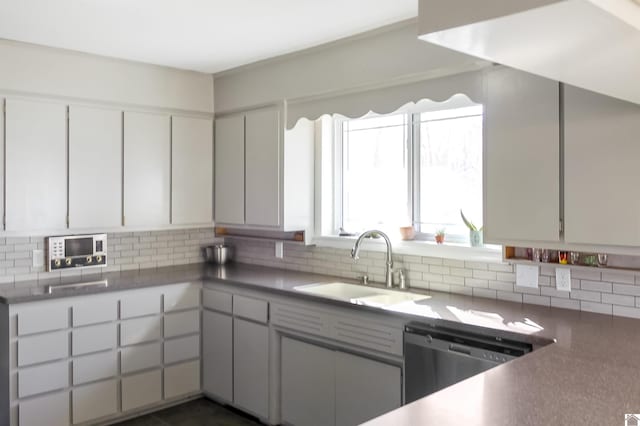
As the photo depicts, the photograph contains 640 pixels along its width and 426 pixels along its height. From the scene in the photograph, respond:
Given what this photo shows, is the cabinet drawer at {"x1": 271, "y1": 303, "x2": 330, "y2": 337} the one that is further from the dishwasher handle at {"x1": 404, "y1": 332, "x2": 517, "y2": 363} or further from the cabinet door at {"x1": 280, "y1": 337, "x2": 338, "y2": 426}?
the dishwasher handle at {"x1": 404, "y1": 332, "x2": 517, "y2": 363}

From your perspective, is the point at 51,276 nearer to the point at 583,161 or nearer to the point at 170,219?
the point at 170,219

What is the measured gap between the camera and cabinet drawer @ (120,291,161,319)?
3695mm

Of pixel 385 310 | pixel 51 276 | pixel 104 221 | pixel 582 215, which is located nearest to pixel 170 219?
pixel 104 221

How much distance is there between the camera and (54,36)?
3.45 metres

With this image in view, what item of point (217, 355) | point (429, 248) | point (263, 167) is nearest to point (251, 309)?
point (217, 355)

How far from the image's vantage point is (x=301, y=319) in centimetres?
331

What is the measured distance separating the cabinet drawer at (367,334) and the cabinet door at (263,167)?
3.89 ft

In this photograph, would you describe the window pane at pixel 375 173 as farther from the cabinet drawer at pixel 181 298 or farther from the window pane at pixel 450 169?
the cabinet drawer at pixel 181 298

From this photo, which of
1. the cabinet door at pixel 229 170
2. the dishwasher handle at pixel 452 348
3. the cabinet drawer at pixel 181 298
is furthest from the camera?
the cabinet door at pixel 229 170

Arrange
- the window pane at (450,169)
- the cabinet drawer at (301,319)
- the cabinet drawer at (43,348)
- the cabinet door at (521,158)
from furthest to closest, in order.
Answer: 1. the window pane at (450,169)
2. the cabinet drawer at (43,348)
3. the cabinet drawer at (301,319)
4. the cabinet door at (521,158)

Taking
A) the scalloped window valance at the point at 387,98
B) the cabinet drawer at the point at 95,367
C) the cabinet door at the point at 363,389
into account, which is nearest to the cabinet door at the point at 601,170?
the scalloped window valance at the point at 387,98

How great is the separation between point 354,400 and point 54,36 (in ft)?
9.15

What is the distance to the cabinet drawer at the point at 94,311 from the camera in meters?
3.49

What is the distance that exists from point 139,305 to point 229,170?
4.13 ft
